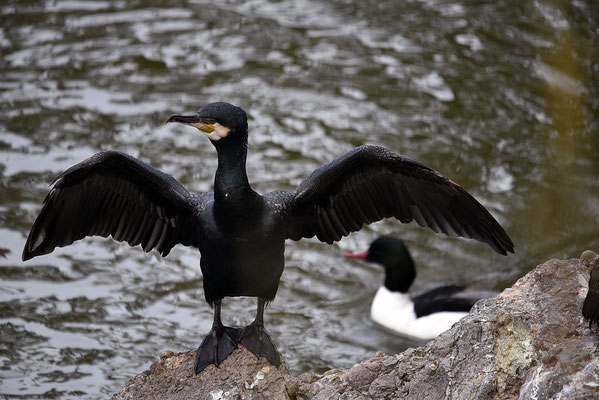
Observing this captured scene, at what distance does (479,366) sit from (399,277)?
172 inches

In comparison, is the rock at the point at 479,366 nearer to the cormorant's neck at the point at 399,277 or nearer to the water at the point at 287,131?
the water at the point at 287,131

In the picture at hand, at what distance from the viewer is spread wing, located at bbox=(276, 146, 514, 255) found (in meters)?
5.09

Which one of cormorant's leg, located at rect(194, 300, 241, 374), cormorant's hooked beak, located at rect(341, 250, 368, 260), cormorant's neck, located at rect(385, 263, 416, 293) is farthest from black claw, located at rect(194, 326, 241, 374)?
cormorant's hooked beak, located at rect(341, 250, 368, 260)

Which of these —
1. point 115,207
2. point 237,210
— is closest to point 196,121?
point 237,210

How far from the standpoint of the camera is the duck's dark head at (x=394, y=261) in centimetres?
880

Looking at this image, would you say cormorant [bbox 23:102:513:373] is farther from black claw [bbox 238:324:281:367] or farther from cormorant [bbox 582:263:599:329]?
cormorant [bbox 582:263:599:329]

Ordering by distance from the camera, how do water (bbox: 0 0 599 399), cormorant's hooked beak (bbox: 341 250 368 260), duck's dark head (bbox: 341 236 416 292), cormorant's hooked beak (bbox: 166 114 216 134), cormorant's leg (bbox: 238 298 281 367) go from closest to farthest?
cormorant's hooked beak (bbox: 166 114 216 134) → cormorant's leg (bbox: 238 298 281 367) → water (bbox: 0 0 599 399) → duck's dark head (bbox: 341 236 416 292) → cormorant's hooked beak (bbox: 341 250 368 260)

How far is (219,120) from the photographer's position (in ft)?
15.8

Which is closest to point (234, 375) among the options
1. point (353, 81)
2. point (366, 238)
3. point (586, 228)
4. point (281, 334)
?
point (281, 334)

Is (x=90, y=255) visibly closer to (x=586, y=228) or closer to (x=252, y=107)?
(x=252, y=107)

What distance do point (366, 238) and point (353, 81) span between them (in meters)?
2.62

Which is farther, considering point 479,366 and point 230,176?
point 230,176

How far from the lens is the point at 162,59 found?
1170 cm

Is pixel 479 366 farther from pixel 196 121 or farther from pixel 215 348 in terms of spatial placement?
pixel 196 121
